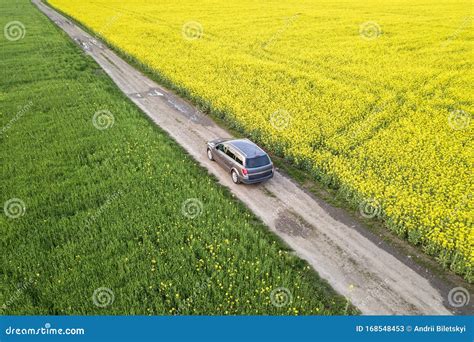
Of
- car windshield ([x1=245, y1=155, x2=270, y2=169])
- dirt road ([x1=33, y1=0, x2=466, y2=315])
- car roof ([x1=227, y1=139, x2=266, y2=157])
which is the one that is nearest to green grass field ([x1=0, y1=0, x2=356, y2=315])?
→ dirt road ([x1=33, y1=0, x2=466, y2=315])

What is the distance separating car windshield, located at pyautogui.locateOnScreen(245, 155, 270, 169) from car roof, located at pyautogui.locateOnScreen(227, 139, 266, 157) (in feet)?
0.71

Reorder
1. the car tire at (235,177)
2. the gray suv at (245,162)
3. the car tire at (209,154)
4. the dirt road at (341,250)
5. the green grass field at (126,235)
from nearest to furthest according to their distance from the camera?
the green grass field at (126,235) < the dirt road at (341,250) < the gray suv at (245,162) < the car tire at (235,177) < the car tire at (209,154)

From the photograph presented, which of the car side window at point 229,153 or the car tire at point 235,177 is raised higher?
the car side window at point 229,153

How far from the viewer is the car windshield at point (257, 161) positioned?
1914cm

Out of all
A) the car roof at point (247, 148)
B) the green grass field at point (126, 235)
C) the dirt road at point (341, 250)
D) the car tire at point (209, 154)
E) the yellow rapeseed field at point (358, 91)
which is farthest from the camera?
the car tire at point (209, 154)

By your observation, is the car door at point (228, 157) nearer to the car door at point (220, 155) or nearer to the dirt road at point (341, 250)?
the car door at point (220, 155)

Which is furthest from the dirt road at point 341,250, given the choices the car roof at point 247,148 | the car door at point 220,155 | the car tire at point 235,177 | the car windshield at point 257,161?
the car roof at point 247,148

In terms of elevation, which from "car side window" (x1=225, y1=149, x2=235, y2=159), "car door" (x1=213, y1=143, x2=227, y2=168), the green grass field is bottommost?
the green grass field

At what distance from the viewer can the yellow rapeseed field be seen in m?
17.8

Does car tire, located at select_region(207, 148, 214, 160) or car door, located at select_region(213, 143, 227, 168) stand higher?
car door, located at select_region(213, 143, 227, 168)

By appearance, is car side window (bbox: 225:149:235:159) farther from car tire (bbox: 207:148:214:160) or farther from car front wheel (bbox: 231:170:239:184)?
car tire (bbox: 207:148:214:160)

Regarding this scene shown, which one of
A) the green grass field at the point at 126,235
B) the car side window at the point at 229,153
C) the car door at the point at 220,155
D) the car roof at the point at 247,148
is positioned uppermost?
the car roof at the point at 247,148

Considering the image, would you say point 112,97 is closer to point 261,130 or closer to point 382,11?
point 261,130

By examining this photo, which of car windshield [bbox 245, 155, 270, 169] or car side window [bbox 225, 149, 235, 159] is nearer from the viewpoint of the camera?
car windshield [bbox 245, 155, 270, 169]
